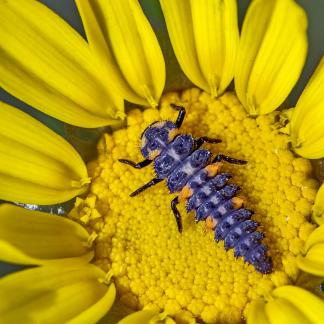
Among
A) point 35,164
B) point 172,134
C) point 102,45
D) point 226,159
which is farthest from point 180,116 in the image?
point 35,164

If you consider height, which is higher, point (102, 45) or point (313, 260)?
point (102, 45)

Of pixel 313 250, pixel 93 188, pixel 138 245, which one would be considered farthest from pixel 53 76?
pixel 313 250

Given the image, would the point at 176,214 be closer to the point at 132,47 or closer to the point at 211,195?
the point at 211,195

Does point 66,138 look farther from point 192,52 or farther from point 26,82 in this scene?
point 192,52

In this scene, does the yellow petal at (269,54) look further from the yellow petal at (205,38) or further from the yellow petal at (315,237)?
the yellow petal at (315,237)

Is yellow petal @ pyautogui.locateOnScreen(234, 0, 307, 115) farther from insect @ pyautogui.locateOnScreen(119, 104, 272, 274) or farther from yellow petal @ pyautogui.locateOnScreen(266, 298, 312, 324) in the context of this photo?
yellow petal @ pyautogui.locateOnScreen(266, 298, 312, 324)

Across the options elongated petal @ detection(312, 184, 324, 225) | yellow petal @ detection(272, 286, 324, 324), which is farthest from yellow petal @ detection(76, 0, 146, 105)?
yellow petal @ detection(272, 286, 324, 324)
